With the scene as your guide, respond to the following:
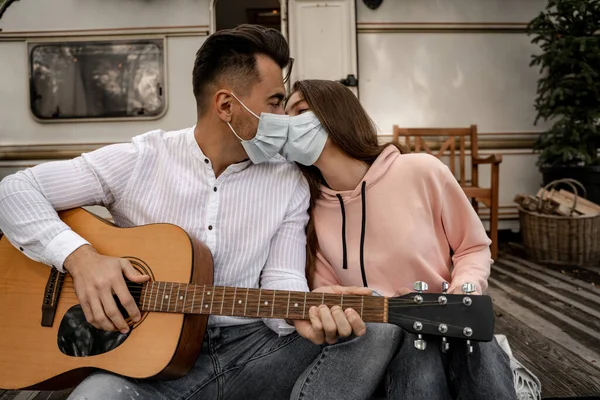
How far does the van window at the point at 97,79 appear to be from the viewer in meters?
4.62

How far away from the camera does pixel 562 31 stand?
420 cm

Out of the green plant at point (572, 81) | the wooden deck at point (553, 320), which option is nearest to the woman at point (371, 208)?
the wooden deck at point (553, 320)

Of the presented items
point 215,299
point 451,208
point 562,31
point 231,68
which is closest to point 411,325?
point 215,299

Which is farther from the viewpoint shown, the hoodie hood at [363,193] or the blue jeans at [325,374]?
the hoodie hood at [363,193]

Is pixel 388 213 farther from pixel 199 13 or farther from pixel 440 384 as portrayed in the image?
pixel 199 13

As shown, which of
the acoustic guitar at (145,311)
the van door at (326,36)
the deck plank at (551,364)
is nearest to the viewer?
the acoustic guitar at (145,311)

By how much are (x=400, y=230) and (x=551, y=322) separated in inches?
64.7

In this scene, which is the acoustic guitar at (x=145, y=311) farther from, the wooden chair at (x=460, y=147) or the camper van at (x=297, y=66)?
the camper van at (x=297, y=66)

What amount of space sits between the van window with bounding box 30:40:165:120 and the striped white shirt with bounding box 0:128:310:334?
3.34 metres

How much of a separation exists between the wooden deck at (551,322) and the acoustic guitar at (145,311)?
692mm

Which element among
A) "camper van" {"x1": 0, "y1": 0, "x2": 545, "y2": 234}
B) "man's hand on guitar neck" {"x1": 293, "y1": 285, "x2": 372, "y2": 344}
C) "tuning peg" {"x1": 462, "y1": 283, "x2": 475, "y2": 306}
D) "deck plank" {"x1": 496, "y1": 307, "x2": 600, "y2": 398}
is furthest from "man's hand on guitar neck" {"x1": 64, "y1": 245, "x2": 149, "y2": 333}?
"camper van" {"x1": 0, "y1": 0, "x2": 545, "y2": 234}

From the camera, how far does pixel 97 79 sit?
4637 millimetres

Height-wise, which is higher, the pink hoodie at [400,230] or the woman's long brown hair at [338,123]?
the woman's long brown hair at [338,123]

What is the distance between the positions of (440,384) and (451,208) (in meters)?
0.59
